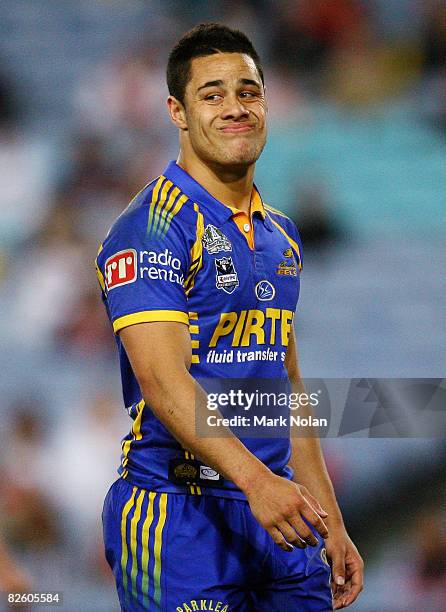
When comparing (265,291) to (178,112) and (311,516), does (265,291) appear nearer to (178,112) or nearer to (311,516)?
(178,112)

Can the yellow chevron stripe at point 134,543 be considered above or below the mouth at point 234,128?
below

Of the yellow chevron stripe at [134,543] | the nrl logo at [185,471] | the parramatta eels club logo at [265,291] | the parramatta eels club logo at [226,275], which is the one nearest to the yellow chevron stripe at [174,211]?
the parramatta eels club logo at [226,275]

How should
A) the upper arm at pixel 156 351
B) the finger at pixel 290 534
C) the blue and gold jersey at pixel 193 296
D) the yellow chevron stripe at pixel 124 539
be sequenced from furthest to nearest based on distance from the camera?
the yellow chevron stripe at pixel 124 539 < the blue and gold jersey at pixel 193 296 < the upper arm at pixel 156 351 < the finger at pixel 290 534

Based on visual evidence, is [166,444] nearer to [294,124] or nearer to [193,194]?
[193,194]

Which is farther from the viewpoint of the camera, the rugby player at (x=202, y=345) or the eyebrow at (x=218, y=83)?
the eyebrow at (x=218, y=83)

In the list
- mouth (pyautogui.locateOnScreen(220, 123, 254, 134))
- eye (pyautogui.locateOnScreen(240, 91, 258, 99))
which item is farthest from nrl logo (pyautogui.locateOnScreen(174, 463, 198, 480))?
eye (pyautogui.locateOnScreen(240, 91, 258, 99))

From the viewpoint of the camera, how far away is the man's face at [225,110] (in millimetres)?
2248

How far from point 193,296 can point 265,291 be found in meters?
0.19

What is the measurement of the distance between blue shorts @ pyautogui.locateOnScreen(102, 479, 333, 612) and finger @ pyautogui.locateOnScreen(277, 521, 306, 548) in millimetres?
416

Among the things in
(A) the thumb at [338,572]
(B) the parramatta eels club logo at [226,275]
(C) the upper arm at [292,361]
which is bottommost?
(A) the thumb at [338,572]

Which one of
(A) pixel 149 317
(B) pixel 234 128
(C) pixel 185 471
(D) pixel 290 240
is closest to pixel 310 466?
(C) pixel 185 471

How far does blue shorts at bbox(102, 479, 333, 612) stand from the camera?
206cm

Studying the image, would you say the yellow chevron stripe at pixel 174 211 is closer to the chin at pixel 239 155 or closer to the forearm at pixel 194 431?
the chin at pixel 239 155

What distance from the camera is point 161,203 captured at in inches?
85.3
